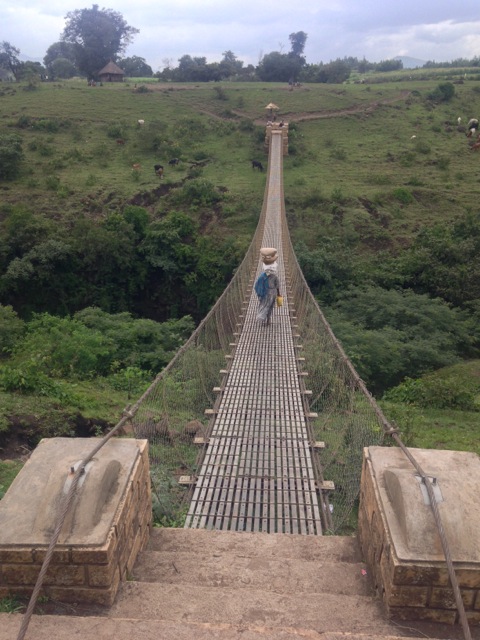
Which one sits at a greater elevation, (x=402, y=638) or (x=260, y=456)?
(x=402, y=638)

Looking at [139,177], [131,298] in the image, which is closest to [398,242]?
[131,298]

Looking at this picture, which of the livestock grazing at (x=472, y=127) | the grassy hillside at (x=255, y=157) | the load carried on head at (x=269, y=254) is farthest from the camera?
the livestock grazing at (x=472, y=127)

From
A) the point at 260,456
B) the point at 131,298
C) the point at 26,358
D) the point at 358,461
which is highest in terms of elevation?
the point at 358,461

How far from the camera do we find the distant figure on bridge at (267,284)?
5.06m

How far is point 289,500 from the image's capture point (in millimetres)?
2693

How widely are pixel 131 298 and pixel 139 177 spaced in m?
4.90

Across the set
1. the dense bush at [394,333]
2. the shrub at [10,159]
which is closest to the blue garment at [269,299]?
the dense bush at [394,333]

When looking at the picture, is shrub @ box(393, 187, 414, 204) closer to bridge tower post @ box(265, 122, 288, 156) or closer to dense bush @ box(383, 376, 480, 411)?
bridge tower post @ box(265, 122, 288, 156)

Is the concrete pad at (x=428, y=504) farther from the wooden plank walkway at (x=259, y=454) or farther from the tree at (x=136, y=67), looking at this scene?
the tree at (x=136, y=67)

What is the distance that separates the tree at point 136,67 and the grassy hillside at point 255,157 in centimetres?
1304

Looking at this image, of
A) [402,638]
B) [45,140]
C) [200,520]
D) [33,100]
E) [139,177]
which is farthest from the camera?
[33,100]

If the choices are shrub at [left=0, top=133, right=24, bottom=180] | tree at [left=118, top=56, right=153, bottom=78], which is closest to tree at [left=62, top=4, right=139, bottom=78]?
tree at [left=118, top=56, right=153, bottom=78]

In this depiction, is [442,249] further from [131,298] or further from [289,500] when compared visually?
[289,500]

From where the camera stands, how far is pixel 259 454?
3.17 metres
